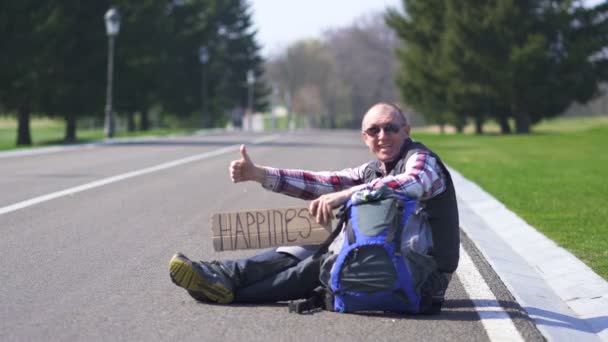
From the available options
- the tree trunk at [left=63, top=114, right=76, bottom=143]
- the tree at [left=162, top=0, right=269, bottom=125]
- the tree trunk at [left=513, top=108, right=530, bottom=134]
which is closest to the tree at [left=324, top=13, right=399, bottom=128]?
the tree at [left=162, top=0, right=269, bottom=125]

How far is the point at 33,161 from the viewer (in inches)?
870

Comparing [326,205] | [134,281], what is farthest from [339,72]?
[326,205]

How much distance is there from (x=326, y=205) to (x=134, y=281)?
1932mm

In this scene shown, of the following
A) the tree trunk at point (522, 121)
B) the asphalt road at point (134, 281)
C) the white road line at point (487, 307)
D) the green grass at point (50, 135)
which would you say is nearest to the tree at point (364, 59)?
the green grass at point (50, 135)

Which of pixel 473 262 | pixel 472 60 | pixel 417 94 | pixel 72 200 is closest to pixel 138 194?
pixel 72 200

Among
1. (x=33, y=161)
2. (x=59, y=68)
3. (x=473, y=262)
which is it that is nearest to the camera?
(x=473, y=262)

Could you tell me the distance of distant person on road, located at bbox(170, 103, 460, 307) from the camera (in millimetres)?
5988

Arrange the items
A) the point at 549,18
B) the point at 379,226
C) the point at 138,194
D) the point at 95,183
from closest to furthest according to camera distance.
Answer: the point at 379,226 → the point at 138,194 → the point at 95,183 → the point at 549,18

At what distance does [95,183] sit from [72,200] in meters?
2.86

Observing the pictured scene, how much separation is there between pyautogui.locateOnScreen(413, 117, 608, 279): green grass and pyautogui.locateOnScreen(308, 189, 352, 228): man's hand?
289cm

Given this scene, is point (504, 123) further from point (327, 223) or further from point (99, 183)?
point (327, 223)

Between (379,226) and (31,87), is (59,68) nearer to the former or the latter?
(31,87)

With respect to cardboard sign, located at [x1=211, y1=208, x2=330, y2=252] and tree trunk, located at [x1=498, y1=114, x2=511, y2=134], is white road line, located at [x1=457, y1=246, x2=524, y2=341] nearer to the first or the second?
cardboard sign, located at [x1=211, y1=208, x2=330, y2=252]

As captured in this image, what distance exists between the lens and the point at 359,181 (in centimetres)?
676
